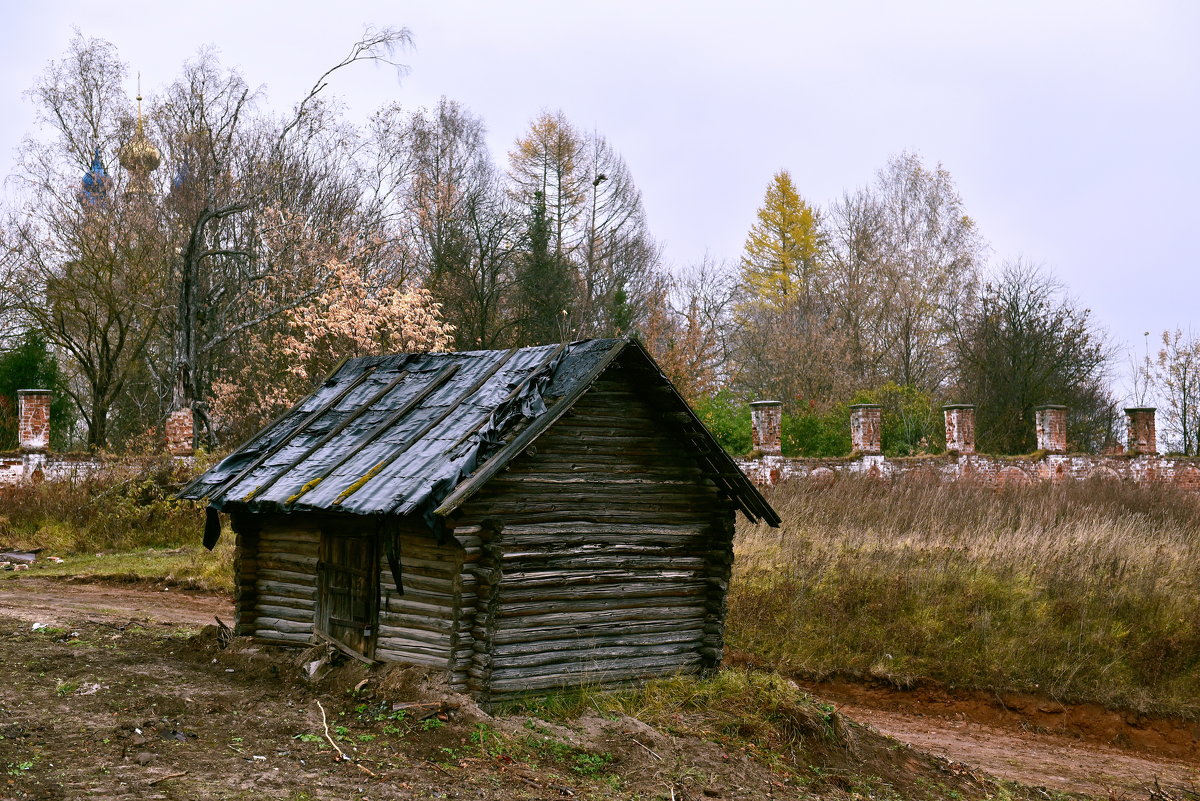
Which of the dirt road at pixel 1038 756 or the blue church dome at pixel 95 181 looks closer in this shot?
the dirt road at pixel 1038 756

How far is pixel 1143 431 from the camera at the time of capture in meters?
26.8

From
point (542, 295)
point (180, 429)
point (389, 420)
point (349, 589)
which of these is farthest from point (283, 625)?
point (542, 295)

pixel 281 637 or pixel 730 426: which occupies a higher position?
pixel 730 426

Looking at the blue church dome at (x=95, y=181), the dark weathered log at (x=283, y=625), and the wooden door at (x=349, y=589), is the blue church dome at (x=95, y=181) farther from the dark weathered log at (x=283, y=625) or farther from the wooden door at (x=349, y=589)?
the wooden door at (x=349, y=589)

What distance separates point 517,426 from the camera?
8914 mm

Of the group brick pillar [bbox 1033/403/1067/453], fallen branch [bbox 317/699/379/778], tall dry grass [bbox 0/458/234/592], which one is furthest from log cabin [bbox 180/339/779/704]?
brick pillar [bbox 1033/403/1067/453]

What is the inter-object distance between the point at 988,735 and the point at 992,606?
2446 mm

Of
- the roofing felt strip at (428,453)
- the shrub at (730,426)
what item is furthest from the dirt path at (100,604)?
the shrub at (730,426)

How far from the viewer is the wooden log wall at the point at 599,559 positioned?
29.6 ft

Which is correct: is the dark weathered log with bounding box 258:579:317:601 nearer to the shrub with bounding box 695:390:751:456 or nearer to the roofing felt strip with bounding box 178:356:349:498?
the roofing felt strip with bounding box 178:356:349:498

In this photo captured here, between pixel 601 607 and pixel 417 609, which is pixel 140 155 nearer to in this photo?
pixel 417 609

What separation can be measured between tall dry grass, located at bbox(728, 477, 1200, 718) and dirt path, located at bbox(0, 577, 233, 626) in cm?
782

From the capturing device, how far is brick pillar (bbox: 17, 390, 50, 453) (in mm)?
23750

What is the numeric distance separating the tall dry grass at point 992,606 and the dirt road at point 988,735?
418 mm
